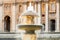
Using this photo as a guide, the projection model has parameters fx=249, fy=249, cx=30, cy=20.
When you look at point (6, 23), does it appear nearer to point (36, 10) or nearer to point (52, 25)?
point (36, 10)

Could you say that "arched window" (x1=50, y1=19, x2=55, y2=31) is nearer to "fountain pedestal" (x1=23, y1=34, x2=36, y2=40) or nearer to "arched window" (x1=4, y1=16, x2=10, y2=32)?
"arched window" (x1=4, y1=16, x2=10, y2=32)

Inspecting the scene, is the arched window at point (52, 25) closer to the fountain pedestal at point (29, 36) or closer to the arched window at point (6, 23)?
the arched window at point (6, 23)

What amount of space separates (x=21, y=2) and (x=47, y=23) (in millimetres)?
4389

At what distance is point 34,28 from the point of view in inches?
361

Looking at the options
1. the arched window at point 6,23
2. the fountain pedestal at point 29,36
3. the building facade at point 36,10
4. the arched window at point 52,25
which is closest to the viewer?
the fountain pedestal at point 29,36

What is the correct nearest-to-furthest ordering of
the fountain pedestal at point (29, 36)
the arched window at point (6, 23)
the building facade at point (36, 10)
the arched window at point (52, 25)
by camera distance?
1. the fountain pedestal at point (29, 36)
2. the building facade at point (36, 10)
3. the arched window at point (52, 25)
4. the arched window at point (6, 23)

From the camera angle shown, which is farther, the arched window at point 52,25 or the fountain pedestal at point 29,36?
the arched window at point 52,25

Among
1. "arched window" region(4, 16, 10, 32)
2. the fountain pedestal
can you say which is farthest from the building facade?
the fountain pedestal

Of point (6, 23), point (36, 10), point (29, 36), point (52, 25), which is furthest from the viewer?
point (6, 23)

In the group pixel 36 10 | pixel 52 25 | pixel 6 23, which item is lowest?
pixel 52 25

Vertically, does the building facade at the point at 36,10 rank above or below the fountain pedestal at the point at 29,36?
above

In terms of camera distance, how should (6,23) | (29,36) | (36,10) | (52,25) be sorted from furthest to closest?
(6,23) < (36,10) < (52,25) < (29,36)

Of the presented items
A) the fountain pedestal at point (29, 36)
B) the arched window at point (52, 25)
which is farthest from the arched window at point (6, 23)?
the fountain pedestal at point (29, 36)

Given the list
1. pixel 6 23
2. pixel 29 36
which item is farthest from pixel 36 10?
pixel 29 36
